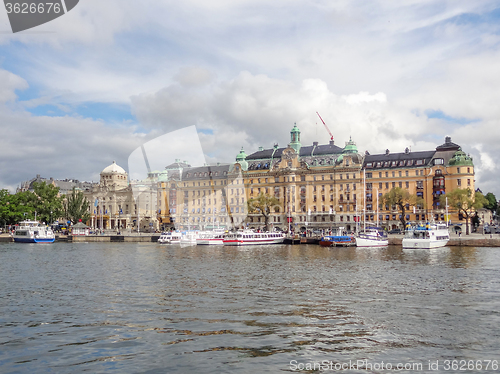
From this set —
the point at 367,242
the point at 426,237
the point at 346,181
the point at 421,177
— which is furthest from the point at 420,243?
the point at 346,181

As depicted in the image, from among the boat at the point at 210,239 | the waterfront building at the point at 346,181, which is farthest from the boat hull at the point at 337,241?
the waterfront building at the point at 346,181

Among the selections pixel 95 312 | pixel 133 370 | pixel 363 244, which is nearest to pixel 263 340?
pixel 133 370

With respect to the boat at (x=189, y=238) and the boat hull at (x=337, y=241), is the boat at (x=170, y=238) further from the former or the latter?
the boat hull at (x=337, y=241)

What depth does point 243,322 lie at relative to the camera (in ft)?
93.6


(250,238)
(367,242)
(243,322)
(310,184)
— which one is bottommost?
(243,322)

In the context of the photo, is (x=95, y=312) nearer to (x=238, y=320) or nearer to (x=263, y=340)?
(x=238, y=320)

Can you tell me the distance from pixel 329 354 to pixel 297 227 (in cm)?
16149

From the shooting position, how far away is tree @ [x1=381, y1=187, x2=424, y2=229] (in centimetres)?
15350

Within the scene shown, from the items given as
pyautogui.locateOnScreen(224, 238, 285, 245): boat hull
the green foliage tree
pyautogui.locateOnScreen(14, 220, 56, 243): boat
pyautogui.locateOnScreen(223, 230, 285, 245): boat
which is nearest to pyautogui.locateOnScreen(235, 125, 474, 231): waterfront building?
pyautogui.locateOnScreen(223, 230, 285, 245): boat

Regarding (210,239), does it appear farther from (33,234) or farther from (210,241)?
(33,234)

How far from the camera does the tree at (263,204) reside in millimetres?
170500

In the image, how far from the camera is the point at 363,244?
361 ft

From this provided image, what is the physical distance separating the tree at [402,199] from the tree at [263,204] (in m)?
40.0

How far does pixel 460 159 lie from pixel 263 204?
67705 mm
